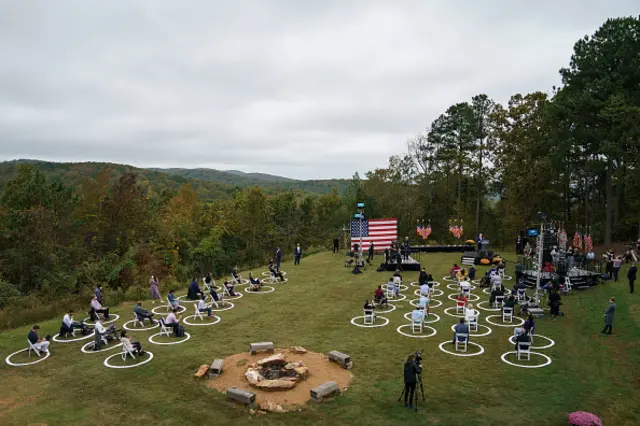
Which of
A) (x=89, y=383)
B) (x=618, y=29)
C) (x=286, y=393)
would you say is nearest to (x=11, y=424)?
(x=89, y=383)

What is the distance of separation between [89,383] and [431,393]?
10.7m

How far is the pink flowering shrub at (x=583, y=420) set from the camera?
10.4m

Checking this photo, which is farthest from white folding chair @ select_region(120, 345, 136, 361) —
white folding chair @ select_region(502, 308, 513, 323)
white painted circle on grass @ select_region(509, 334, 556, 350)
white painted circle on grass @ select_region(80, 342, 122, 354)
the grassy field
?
white folding chair @ select_region(502, 308, 513, 323)

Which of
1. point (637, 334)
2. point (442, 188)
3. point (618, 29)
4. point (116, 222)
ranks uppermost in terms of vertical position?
point (618, 29)

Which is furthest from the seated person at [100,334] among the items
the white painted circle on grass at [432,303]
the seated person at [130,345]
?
the white painted circle on grass at [432,303]

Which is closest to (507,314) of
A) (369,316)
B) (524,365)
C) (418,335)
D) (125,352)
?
(418,335)

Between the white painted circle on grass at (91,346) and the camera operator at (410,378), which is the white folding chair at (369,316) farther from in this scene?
the white painted circle on grass at (91,346)

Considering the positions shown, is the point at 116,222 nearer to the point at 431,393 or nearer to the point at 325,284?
the point at 325,284

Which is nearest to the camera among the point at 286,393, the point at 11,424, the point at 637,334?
the point at 11,424

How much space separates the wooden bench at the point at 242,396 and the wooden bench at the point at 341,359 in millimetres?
3689

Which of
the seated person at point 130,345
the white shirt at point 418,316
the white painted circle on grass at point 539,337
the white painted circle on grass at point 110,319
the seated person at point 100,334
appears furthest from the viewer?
the white painted circle on grass at point 110,319

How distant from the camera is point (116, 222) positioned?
36.7 metres

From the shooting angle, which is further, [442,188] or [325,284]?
[442,188]

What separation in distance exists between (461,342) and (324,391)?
281 inches
